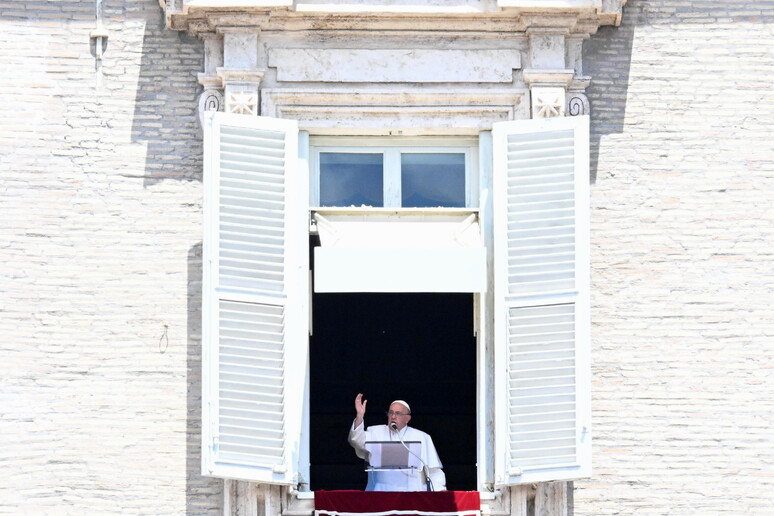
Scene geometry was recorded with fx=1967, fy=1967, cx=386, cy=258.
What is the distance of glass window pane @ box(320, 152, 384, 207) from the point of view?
13227mm

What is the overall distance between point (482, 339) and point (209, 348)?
179cm

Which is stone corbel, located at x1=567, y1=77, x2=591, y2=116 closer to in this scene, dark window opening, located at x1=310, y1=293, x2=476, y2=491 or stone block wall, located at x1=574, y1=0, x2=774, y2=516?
stone block wall, located at x1=574, y1=0, x2=774, y2=516

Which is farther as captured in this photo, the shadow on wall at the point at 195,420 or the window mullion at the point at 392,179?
the window mullion at the point at 392,179

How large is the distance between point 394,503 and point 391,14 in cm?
327

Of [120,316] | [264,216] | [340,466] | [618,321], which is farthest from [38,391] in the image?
[340,466]

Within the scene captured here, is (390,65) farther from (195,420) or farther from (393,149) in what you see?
(195,420)

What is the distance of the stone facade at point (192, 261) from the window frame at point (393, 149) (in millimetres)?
818

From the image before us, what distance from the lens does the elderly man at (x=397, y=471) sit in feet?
42.2

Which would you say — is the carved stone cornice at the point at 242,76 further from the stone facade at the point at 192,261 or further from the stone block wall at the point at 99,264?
the stone block wall at the point at 99,264

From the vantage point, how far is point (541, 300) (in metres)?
12.7

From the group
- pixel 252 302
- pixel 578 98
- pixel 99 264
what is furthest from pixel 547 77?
pixel 99 264

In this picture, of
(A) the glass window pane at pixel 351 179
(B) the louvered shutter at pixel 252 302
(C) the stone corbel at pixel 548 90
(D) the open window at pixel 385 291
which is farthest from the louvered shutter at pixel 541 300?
(B) the louvered shutter at pixel 252 302

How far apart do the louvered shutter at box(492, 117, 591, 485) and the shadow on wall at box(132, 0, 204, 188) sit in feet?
6.75

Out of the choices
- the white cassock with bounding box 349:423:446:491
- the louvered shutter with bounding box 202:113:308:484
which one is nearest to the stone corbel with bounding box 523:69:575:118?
the louvered shutter with bounding box 202:113:308:484
